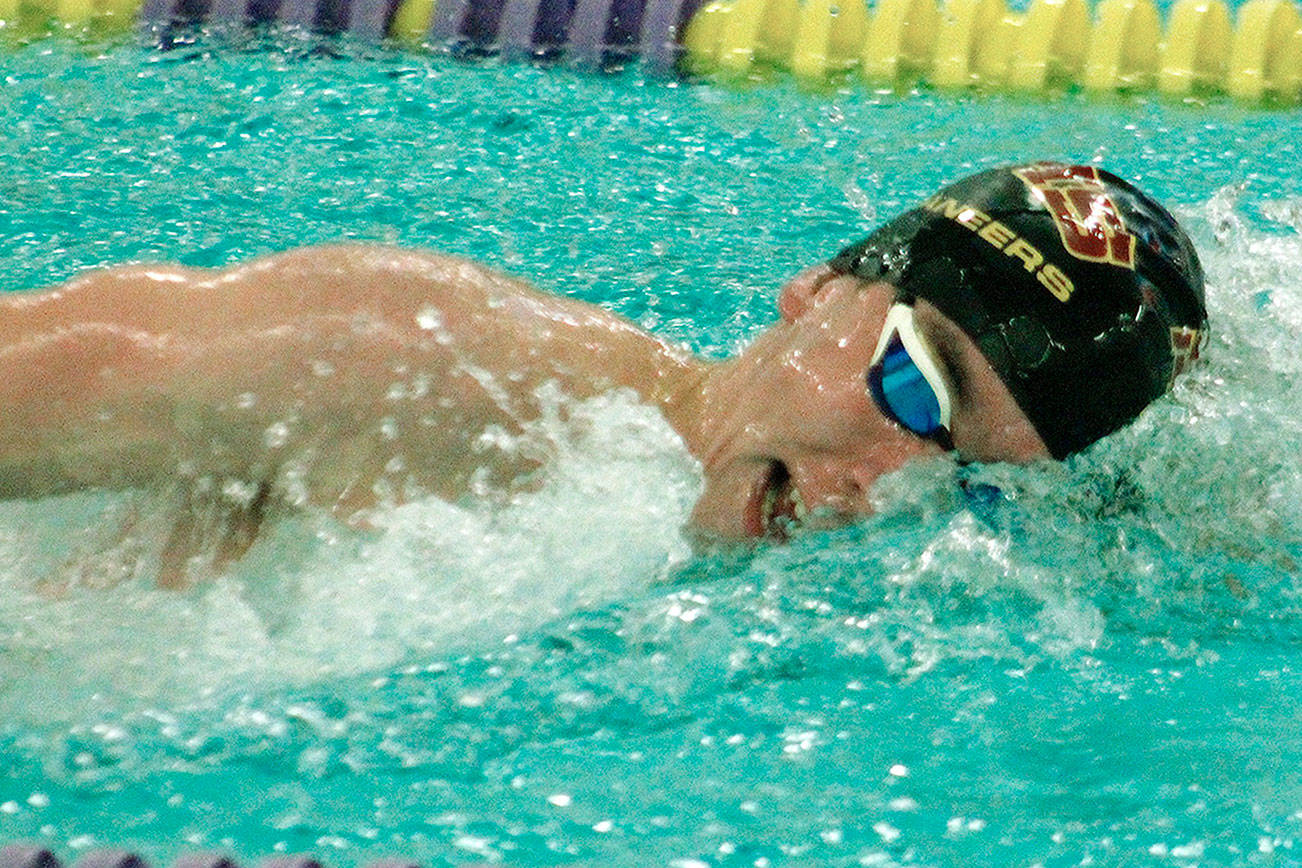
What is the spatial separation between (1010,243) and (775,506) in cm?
42

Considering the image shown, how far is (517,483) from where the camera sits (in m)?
2.01

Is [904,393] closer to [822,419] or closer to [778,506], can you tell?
[822,419]

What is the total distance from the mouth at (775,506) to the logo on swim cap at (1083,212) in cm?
44

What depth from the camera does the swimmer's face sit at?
1.89m

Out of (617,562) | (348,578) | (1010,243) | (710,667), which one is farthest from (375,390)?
(1010,243)

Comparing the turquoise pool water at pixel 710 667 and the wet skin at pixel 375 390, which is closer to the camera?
the turquoise pool water at pixel 710 667

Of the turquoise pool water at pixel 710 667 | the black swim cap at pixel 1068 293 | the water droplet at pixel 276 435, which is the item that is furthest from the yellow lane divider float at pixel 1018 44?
the water droplet at pixel 276 435

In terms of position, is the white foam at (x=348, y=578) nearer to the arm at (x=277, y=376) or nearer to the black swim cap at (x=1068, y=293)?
the arm at (x=277, y=376)

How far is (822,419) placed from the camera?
1.92 m

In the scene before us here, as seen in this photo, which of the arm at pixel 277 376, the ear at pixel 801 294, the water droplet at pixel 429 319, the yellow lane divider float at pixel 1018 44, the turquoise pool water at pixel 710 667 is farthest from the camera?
the yellow lane divider float at pixel 1018 44

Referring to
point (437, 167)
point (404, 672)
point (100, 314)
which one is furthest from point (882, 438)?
point (437, 167)

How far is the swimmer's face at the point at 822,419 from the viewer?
189 cm

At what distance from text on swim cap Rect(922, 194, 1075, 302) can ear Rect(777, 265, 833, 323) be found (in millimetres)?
163

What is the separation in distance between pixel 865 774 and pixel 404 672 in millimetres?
532
